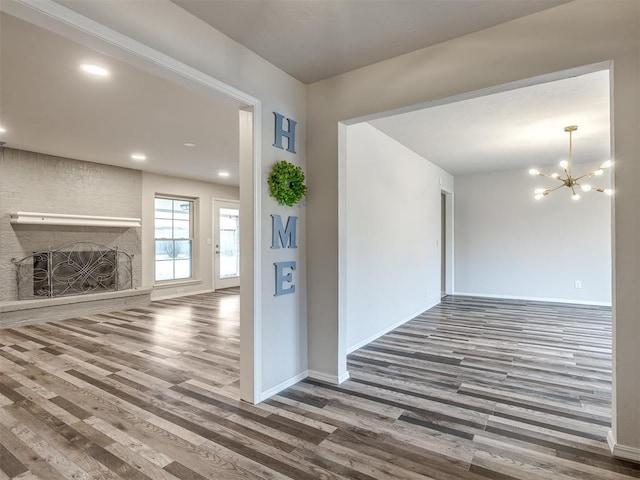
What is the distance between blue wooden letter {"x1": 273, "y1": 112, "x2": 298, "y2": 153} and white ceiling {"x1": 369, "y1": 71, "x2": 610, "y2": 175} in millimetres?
1482

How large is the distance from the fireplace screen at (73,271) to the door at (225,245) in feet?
7.13

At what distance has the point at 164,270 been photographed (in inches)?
293

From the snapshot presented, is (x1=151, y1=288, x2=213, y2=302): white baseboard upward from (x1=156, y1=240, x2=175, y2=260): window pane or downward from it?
downward

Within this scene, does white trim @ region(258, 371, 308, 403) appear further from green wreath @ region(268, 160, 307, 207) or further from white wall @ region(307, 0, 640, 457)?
green wreath @ region(268, 160, 307, 207)

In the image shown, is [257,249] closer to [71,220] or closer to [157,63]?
[157,63]

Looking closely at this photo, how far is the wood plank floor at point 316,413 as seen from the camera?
189 centimetres

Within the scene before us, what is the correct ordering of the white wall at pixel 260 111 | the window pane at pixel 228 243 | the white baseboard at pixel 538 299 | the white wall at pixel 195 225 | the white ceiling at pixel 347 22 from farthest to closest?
the window pane at pixel 228 243 → the white wall at pixel 195 225 → the white baseboard at pixel 538 299 → the white ceiling at pixel 347 22 → the white wall at pixel 260 111

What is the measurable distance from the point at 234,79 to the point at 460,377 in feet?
10.1

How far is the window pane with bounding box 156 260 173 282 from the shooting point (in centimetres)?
732

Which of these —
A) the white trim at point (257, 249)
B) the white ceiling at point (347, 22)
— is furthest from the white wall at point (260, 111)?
the white ceiling at point (347, 22)

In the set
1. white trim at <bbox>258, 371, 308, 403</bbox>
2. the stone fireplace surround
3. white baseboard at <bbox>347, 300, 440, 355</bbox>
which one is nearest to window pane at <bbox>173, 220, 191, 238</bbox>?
the stone fireplace surround

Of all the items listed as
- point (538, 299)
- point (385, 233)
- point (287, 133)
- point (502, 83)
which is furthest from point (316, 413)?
point (538, 299)

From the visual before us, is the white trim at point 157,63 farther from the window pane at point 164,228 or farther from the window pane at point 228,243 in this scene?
the window pane at point 228,243

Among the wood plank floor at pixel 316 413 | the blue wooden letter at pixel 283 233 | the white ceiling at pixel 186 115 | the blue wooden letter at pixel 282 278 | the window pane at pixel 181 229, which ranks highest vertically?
the white ceiling at pixel 186 115
